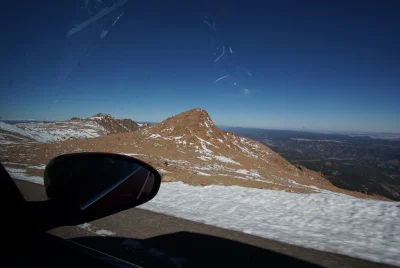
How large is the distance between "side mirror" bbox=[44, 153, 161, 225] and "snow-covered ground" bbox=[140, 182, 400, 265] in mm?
2788

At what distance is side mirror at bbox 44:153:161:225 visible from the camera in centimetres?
221

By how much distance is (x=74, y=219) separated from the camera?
5.83ft

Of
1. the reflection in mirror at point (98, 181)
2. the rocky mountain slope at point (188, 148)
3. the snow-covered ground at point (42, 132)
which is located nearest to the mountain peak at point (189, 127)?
the rocky mountain slope at point (188, 148)

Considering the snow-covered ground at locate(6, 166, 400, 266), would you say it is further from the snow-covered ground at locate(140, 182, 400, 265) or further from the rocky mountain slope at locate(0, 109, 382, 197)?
the rocky mountain slope at locate(0, 109, 382, 197)

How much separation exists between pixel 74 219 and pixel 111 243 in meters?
2.69

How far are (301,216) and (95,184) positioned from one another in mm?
6412

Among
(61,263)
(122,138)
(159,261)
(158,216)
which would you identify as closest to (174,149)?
(122,138)

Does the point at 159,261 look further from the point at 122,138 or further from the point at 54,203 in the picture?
the point at 122,138

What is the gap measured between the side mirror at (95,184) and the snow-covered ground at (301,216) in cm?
279

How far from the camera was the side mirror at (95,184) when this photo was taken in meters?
2.21

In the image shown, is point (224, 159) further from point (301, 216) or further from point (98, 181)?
point (98, 181)

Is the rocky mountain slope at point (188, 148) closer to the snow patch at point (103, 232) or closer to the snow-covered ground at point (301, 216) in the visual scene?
the snow-covered ground at point (301, 216)

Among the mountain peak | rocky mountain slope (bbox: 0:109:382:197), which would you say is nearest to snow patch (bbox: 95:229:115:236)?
rocky mountain slope (bbox: 0:109:382:197)

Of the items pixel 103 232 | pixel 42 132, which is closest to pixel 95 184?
pixel 103 232
